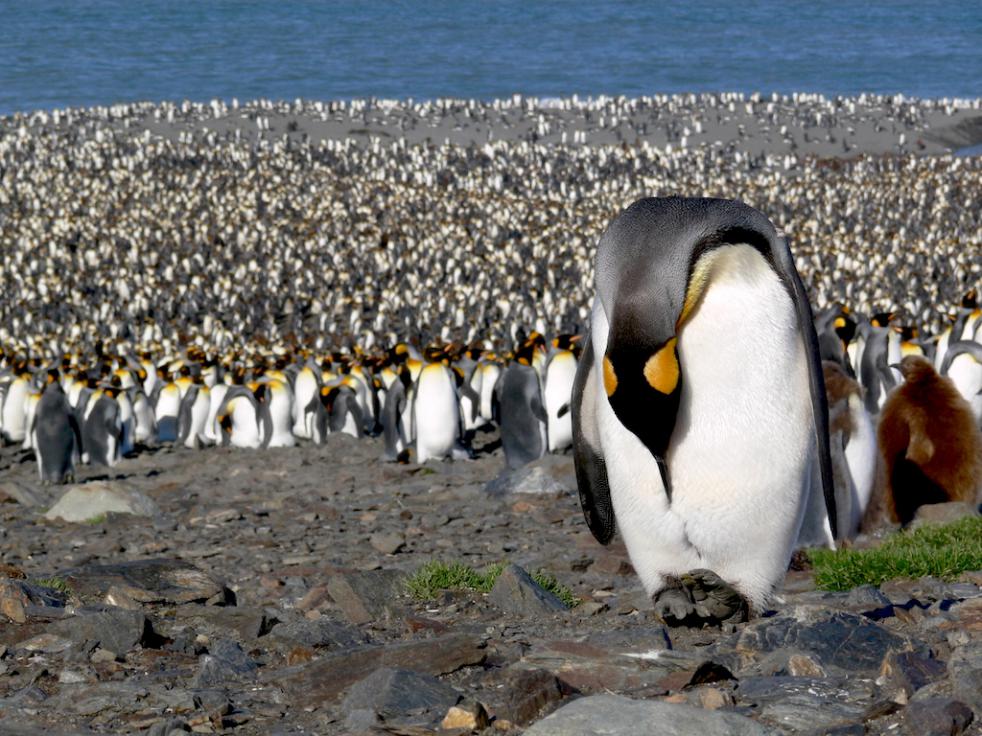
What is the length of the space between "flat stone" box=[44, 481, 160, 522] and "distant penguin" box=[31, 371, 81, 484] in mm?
3929

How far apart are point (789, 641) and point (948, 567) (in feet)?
4.78

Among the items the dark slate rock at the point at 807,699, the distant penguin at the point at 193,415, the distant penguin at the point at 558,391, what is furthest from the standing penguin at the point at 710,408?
the distant penguin at the point at 193,415

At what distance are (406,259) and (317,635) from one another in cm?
2235

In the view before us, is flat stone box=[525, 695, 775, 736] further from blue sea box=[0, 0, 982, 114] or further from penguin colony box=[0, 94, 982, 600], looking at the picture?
blue sea box=[0, 0, 982, 114]

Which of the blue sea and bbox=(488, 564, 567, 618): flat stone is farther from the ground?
the blue sea

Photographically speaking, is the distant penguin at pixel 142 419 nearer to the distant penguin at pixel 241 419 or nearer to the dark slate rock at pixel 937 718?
the distant penguin at pixel 241 419

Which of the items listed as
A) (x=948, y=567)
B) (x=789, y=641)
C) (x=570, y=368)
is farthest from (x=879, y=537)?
(x=570, y=368)

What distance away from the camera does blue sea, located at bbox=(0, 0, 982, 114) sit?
269 feet

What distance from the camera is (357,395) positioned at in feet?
44.5

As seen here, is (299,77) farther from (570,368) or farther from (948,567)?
(948,567)

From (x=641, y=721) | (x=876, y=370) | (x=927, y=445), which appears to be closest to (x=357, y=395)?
(x=876, y=370)

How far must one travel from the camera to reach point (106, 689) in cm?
350

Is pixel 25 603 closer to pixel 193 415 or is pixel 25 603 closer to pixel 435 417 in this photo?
pixel 435 417

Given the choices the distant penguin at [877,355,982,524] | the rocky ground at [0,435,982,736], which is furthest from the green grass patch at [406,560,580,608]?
the distant penguin at [877,355,982,524]
